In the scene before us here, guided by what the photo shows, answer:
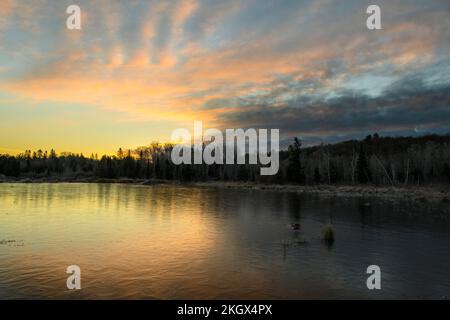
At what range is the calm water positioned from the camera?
15.9 metres

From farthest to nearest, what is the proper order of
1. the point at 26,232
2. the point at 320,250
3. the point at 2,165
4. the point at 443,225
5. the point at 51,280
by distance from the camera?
the point at 2,165 < the point at 443,225 < the point at 26,232 < the point at 320,250 < the point at 51,280

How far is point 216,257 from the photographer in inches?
866

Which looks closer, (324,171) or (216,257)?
(216,257)

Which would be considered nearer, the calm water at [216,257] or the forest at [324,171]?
the calm water at [216,257]

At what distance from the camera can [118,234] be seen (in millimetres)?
28828

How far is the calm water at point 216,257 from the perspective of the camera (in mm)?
15891

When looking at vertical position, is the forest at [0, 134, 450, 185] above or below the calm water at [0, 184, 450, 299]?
above

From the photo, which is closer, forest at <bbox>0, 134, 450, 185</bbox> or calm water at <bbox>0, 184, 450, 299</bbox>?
calm water at <bbox>0, 184, 450, 299</bbox>

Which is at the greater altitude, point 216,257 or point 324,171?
point 324,171

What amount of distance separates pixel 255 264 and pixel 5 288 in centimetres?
1202

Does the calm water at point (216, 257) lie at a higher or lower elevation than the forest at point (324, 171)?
lower

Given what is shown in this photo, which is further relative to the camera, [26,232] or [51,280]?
[26,232]
